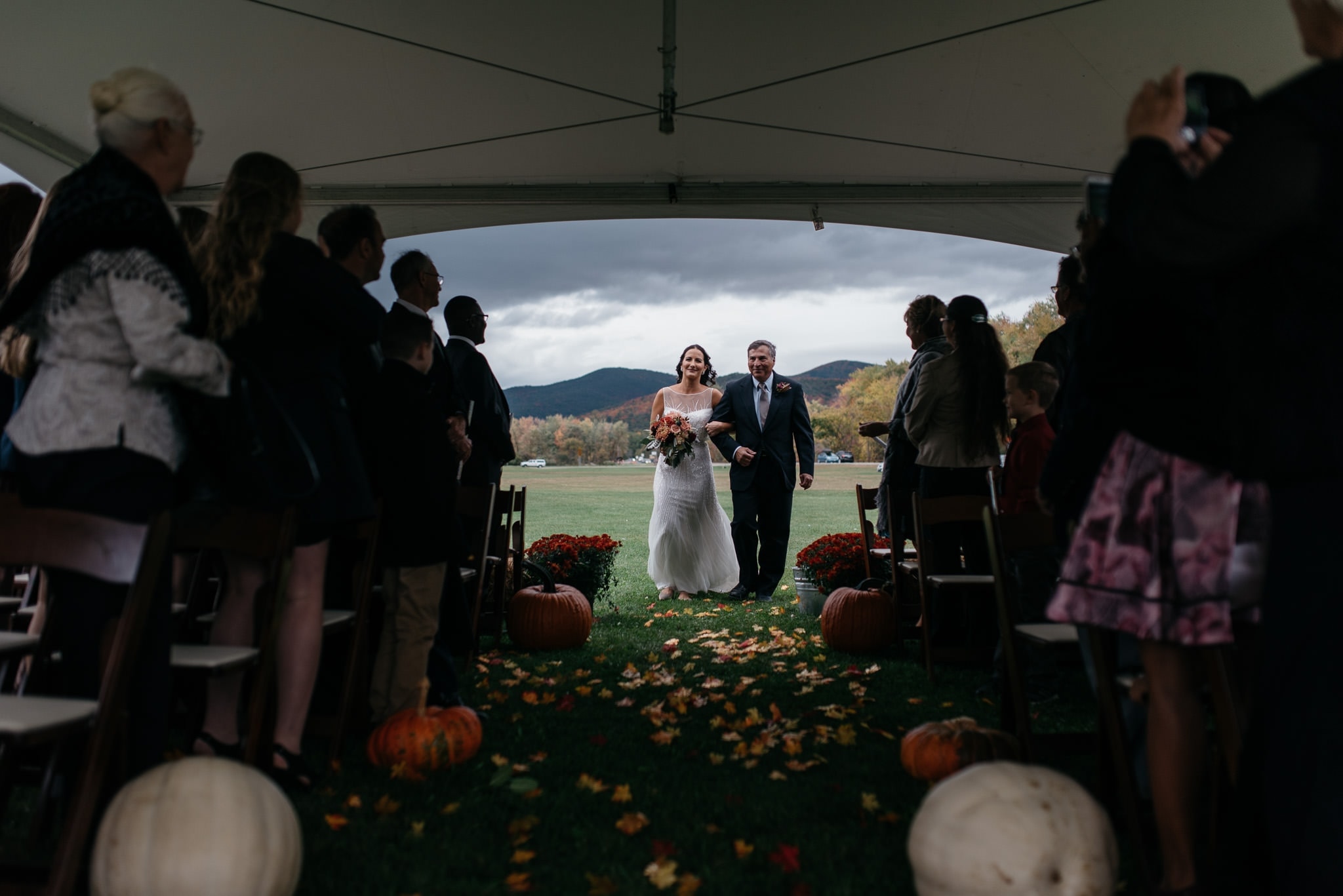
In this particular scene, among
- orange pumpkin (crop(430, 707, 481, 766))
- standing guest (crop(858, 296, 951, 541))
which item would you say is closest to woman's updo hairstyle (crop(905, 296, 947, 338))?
standing guest (crop(858, 296, 951, 541))

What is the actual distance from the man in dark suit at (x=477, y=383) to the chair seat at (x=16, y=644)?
2.83 m

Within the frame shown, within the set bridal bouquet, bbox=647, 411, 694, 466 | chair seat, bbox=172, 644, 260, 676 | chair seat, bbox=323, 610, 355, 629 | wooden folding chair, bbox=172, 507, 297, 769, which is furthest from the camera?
bridal bouquet, bbox=647, 411, 694, 466

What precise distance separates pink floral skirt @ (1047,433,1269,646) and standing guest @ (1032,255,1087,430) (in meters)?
2.20

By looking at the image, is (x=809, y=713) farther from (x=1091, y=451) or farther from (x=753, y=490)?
(x=753, y=490)

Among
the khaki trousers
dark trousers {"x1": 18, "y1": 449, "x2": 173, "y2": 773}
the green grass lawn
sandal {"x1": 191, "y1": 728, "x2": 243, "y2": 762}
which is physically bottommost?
the green grass lawn

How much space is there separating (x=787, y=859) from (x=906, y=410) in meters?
3.72

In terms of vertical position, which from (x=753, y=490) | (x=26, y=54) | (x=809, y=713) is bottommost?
(x=809, y=713)

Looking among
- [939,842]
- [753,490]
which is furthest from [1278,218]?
[753,490]

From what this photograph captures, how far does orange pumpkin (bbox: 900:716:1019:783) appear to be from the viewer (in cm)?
300

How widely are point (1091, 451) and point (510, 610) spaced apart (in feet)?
14.0

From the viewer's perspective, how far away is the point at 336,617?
11.0ft

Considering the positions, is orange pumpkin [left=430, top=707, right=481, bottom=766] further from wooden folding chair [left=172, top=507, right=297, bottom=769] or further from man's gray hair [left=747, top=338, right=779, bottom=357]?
man's gray hair [left=747, top=338, right=779, bottom=357]

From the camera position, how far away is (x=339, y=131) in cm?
607

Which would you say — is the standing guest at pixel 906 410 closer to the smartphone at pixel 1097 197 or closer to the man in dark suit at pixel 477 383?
the man in dark suit at pixel 477 383
